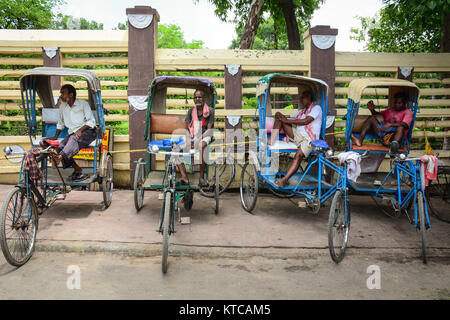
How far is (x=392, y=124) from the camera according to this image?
6.73 m

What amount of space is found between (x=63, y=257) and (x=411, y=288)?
384 centimetres

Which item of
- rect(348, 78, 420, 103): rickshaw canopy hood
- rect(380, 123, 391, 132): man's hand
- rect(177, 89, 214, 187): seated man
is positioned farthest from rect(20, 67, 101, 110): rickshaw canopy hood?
rect(380, 123, 391, 132): man's hand

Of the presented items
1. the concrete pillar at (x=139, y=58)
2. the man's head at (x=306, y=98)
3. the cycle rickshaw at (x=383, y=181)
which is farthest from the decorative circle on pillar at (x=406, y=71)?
the concrete pillar at (x=139, y=58)

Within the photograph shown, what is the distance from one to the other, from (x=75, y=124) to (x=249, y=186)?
302cm

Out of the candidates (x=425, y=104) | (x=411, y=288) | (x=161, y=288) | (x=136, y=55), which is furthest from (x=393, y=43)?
(x=161, y=288)

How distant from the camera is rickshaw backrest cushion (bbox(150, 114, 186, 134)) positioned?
6.76 meters

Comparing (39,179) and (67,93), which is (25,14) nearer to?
(67,93)

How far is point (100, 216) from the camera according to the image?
19.8 ft

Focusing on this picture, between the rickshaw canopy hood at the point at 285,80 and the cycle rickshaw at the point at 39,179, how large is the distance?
264 centimetres

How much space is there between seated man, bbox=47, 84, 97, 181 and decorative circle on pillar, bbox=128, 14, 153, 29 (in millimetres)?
2122

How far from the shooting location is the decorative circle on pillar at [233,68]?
7.93m

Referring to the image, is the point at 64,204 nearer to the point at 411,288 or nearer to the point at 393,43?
the point at 411,288

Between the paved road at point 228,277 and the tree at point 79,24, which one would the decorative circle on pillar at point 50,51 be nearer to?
the paved road at point 228,277

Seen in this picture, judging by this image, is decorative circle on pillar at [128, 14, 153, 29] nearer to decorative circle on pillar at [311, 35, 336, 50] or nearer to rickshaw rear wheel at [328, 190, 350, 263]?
decorative circle on pillar at [311, 35, 336, 50]
